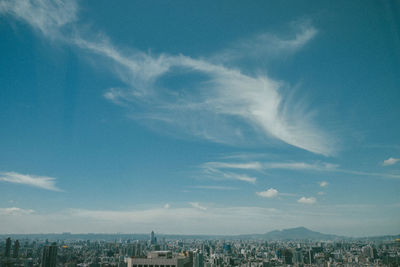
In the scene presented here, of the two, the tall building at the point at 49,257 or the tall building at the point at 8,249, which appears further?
the tall building at the point at 49,257

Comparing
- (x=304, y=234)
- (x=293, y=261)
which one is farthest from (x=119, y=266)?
(x=304, y=234)

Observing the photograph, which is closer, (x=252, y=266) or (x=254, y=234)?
(x=252, y=266)

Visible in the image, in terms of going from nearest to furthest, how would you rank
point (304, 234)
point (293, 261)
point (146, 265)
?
point (146, 265)
point (293, 261)
point (304, 234)

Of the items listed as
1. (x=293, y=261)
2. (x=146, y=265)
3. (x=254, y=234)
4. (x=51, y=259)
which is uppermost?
(x=146, y=265)

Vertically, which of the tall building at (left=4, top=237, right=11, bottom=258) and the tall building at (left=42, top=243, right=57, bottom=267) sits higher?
the tall building at (left=4, top=237, right=11, bottom=258)

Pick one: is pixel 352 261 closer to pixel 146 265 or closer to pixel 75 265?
pixel 146 265

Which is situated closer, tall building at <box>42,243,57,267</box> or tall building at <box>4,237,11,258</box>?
tall building at <box>4,237,11,258</box>

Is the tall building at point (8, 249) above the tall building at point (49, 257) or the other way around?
above

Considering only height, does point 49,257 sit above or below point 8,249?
below
